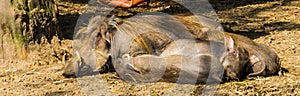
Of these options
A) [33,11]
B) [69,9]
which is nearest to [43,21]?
[33,11]

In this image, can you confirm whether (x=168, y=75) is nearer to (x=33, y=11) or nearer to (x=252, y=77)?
(x=252, y=77)

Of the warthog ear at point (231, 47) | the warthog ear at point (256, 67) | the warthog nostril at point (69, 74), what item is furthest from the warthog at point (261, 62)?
the warthog nostril at point (69, 74)

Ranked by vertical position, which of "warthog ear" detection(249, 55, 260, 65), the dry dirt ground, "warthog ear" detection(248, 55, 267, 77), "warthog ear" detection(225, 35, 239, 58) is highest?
"warthog ear" detection(225, 35, 239, 58)

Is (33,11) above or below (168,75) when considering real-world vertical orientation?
above

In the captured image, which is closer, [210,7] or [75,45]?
[75,45]

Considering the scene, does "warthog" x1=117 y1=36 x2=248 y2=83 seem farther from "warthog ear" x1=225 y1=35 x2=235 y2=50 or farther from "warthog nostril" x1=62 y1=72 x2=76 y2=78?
"warthog nostril" x1=62 y1=72 x2=76 y2=78

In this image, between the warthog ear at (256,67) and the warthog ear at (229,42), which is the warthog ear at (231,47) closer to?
the warthog ear at (229,42)

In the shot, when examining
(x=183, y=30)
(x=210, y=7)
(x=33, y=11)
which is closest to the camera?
(x=183, y=30)

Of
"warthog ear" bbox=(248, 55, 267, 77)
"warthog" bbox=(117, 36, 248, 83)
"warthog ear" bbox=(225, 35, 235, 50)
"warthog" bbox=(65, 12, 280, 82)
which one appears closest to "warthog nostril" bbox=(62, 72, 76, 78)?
"warthog" bbox=(65, 12, 280, 82)

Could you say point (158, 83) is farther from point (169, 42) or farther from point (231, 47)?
point (231, 47)
